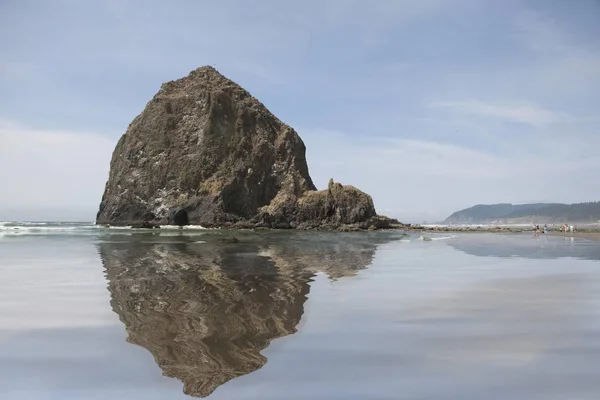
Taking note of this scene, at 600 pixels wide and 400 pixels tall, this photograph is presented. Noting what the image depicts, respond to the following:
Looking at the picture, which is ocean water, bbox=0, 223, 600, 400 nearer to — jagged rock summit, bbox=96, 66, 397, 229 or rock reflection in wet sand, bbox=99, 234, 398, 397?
rock reflection in wet sand, bbox=99, 234, 398, 397

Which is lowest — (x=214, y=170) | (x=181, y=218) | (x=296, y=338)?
(x=296, y=338)

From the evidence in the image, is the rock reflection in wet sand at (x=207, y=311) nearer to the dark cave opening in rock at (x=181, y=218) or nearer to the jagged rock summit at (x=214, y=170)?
the jagged rock summit at (x=214, y=170)

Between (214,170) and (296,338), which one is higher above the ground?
(214,170)

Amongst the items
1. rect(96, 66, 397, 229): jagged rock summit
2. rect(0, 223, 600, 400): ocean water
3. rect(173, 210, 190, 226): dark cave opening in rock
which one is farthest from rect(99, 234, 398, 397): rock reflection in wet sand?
rect(173, 210, 190, 226): dark cave opening in rock

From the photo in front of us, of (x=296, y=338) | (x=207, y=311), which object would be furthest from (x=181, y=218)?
(x=296, y=338)

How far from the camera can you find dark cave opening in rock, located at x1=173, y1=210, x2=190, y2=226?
296 feet

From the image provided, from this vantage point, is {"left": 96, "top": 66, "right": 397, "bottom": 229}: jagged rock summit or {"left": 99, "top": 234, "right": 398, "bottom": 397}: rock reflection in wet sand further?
{"left": 96, "top": 66, "right": 397, "bottom": 229}: jagged rock summit

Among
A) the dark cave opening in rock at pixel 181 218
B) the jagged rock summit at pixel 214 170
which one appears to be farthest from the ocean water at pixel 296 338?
the dark cave opening in rock at pixel 181 218

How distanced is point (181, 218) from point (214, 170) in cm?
1289

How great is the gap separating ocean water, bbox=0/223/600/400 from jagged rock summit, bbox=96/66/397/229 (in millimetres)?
70436

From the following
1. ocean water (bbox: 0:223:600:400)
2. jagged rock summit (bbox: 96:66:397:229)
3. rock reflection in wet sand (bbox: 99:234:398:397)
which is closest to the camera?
ocean water (bbox: 0:223:600:400)

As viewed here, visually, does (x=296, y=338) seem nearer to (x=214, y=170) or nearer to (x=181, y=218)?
(x=181, y=218)

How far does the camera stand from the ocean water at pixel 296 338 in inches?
208

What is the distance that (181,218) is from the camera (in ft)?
298
